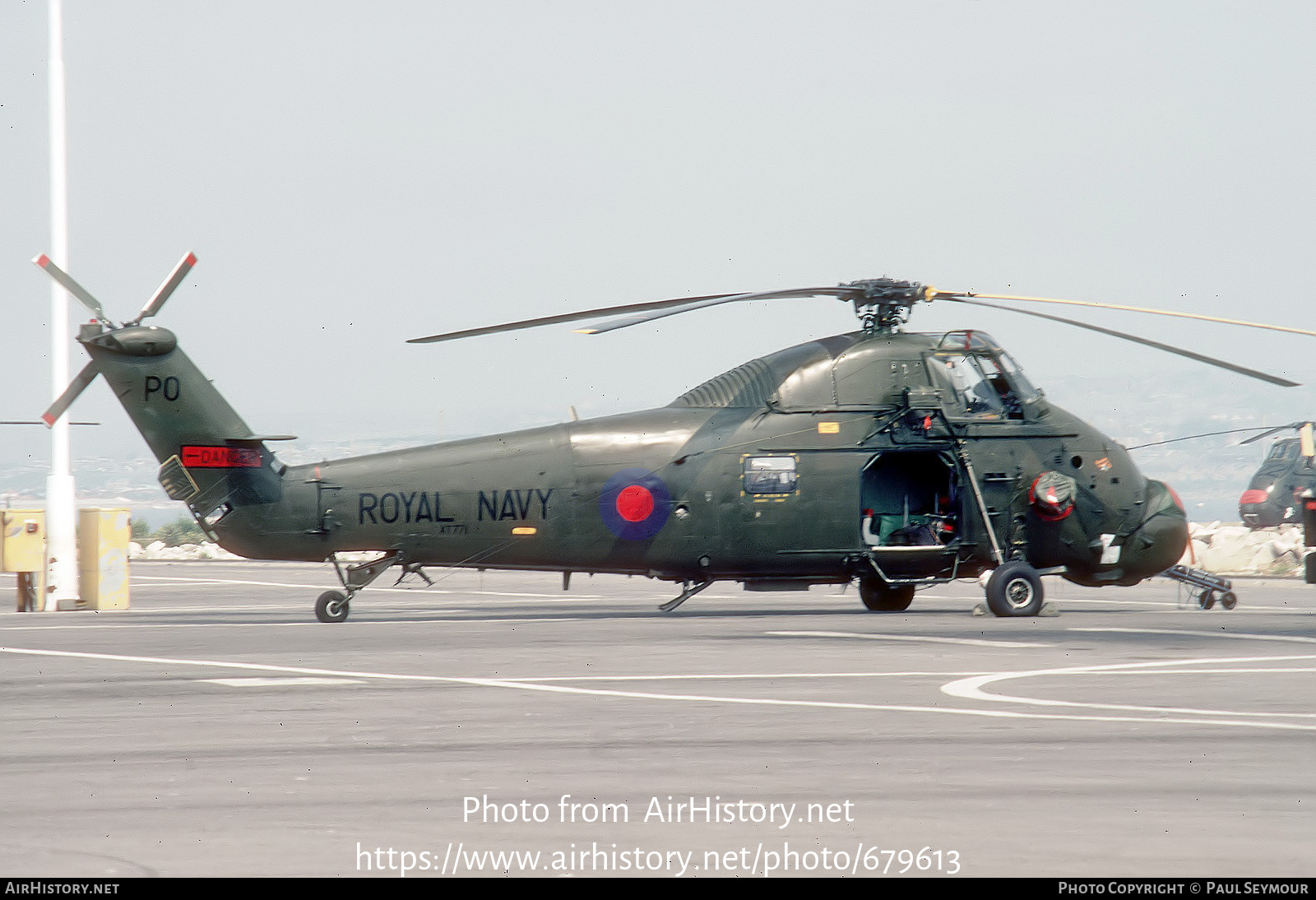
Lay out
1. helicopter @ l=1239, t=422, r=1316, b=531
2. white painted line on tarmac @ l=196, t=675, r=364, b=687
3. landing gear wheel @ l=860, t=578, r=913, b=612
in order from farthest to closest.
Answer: helicopter @ l=1239, t=422, r=1316, b=531, landing gear wheel @ l=860, t=578, r=913, b=612, white painted line on tarmac @ l=196, t=675, r=364, b=687

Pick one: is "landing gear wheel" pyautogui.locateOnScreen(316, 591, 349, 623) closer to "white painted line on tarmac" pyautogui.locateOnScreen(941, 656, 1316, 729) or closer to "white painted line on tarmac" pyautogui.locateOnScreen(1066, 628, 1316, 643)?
"white painted line on tarmac" pyautogui.locateOnScreen(1066, 628, 1316, 643)

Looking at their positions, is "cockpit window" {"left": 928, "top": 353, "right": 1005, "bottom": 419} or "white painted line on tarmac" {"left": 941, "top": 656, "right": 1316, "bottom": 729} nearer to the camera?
"white painted line on tarmac" {"left": 941, "top": 656, "right": 1316, "bottom": 729}

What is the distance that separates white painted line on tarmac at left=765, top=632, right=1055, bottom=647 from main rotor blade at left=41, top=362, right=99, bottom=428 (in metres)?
10.4

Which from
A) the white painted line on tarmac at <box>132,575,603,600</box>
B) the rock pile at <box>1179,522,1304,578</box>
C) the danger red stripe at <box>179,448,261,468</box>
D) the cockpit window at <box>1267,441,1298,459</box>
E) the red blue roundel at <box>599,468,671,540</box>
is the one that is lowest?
the rock pile at <box>1179,522,1304,578</box>

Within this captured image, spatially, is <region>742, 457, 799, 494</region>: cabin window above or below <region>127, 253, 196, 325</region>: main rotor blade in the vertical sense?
below

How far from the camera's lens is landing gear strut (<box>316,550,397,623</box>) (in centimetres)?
2097

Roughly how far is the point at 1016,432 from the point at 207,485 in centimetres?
1211

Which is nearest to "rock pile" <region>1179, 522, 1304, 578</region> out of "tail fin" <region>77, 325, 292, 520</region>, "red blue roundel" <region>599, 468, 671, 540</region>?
"red blue roundel" <region>599, 468, 671, 540</region>

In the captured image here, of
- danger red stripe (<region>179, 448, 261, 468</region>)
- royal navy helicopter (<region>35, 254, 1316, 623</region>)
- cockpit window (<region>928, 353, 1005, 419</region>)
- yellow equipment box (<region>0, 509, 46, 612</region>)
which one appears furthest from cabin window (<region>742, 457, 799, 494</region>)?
yellow equipment box (<region>0, 509, 46, 612</region>)

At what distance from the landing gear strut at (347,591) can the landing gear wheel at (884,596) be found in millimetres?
7515

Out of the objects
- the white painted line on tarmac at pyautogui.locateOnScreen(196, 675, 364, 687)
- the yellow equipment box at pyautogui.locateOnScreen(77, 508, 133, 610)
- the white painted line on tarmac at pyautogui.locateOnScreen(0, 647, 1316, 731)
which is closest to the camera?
the white painted line on tarmac at pyautogui.locateOnScreen(0, 647, 1316, 731)

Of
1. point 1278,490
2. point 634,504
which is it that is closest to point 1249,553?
point 1278,490
